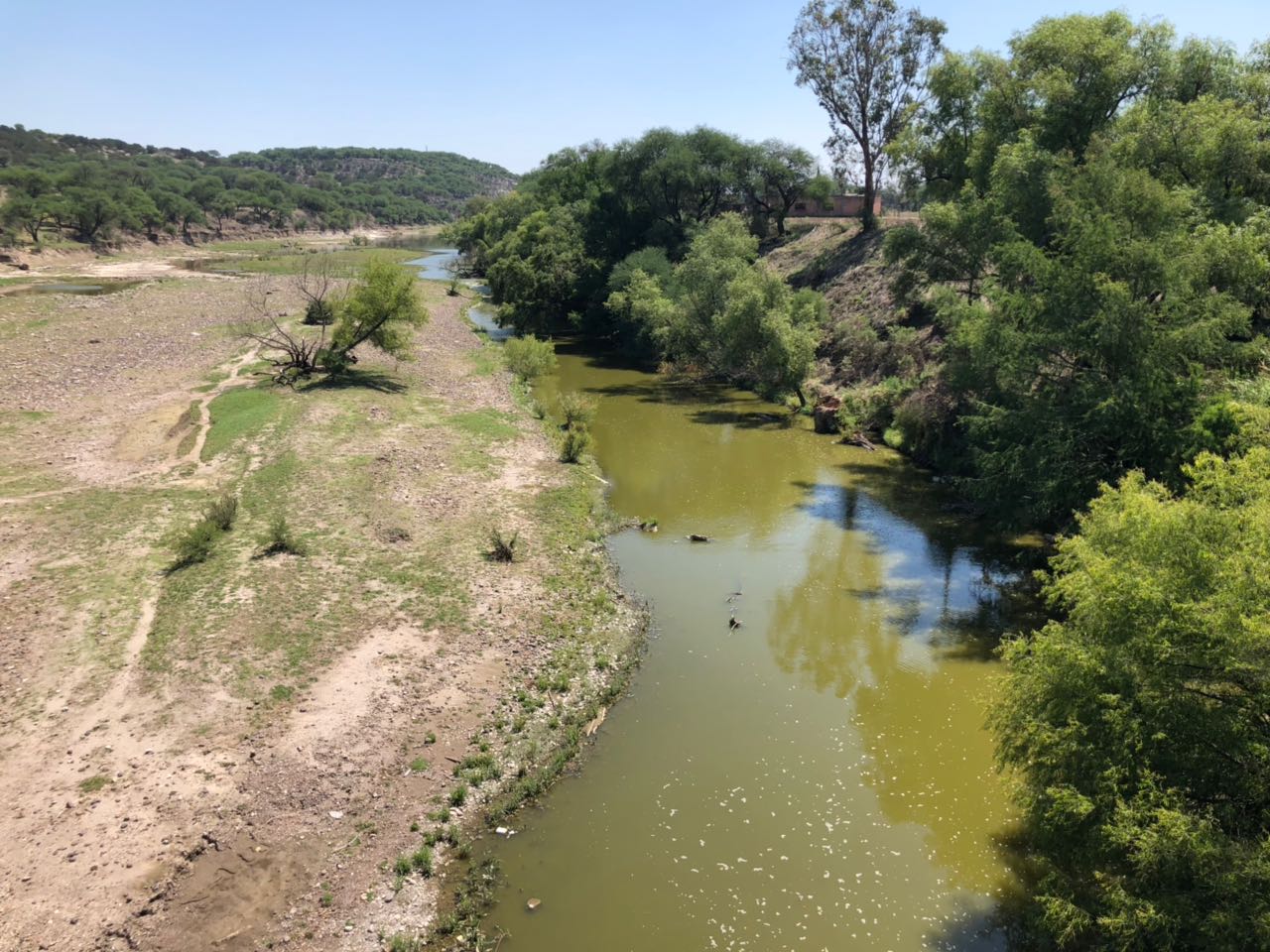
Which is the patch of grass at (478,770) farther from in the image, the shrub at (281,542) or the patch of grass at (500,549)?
the shrub at (281,542)

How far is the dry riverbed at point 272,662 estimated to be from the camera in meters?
11.7

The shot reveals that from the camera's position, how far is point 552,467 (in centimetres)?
3105

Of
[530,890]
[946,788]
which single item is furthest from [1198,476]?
[530,890]

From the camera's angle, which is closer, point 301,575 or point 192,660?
point 192,660

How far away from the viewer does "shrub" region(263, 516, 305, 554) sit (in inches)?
838

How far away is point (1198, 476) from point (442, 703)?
14.8m

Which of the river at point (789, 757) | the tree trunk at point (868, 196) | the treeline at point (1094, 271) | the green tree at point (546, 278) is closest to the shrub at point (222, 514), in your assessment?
the river at point (789, 757)

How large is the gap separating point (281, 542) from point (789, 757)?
15.1 meters

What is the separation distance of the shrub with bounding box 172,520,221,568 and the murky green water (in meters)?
12.1

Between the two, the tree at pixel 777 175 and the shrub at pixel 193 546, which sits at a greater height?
the tree at pixel 777 175

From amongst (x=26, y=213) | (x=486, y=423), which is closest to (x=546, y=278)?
(x=486, y=423)

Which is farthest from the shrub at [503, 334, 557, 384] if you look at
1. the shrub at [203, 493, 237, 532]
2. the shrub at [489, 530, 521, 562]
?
the shrub at [203, 493, 237, 532]

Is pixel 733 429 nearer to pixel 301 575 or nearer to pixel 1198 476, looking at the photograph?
pixel 301 575

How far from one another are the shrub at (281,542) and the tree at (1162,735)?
61.7 feet
